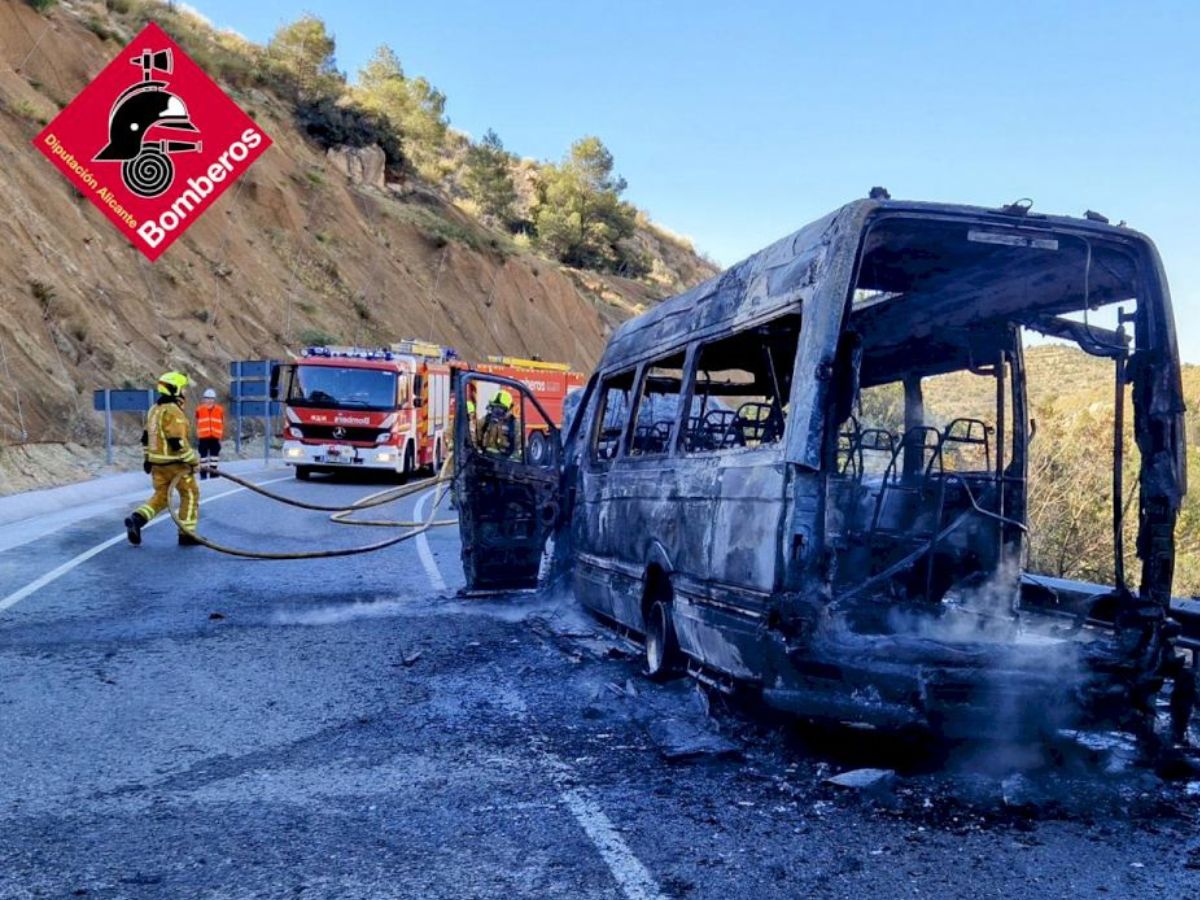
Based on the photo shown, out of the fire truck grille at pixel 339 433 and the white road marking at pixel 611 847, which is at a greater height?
the fire truck grille at pixel 339 433

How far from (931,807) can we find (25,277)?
92.2 feet

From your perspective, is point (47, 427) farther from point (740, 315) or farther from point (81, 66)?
point (740, 315)

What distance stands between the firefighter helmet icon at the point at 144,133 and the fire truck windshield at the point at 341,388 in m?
10.8

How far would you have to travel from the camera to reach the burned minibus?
4.89m

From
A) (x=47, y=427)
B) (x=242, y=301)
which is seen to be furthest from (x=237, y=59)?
(x=47, y=427)

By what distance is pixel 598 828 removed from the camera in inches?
170

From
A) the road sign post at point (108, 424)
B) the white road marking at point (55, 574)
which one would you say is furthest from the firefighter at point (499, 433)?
the road sign post at point (108, 424)

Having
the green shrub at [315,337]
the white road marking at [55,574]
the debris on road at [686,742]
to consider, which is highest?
the green shrub at [315,337]

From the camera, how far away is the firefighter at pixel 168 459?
41.4 feet

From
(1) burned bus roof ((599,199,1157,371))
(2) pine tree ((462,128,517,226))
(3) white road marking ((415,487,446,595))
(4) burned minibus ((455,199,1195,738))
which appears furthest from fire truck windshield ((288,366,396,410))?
(2) pine tree ((462,128,517,226))

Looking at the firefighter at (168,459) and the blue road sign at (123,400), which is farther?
the blue road sign at (123,400)

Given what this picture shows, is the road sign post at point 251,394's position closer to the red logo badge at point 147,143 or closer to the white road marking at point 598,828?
the red logo badge at point 147,143

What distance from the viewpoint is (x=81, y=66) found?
1510 inches

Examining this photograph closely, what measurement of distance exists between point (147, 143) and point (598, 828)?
29.4 meters
